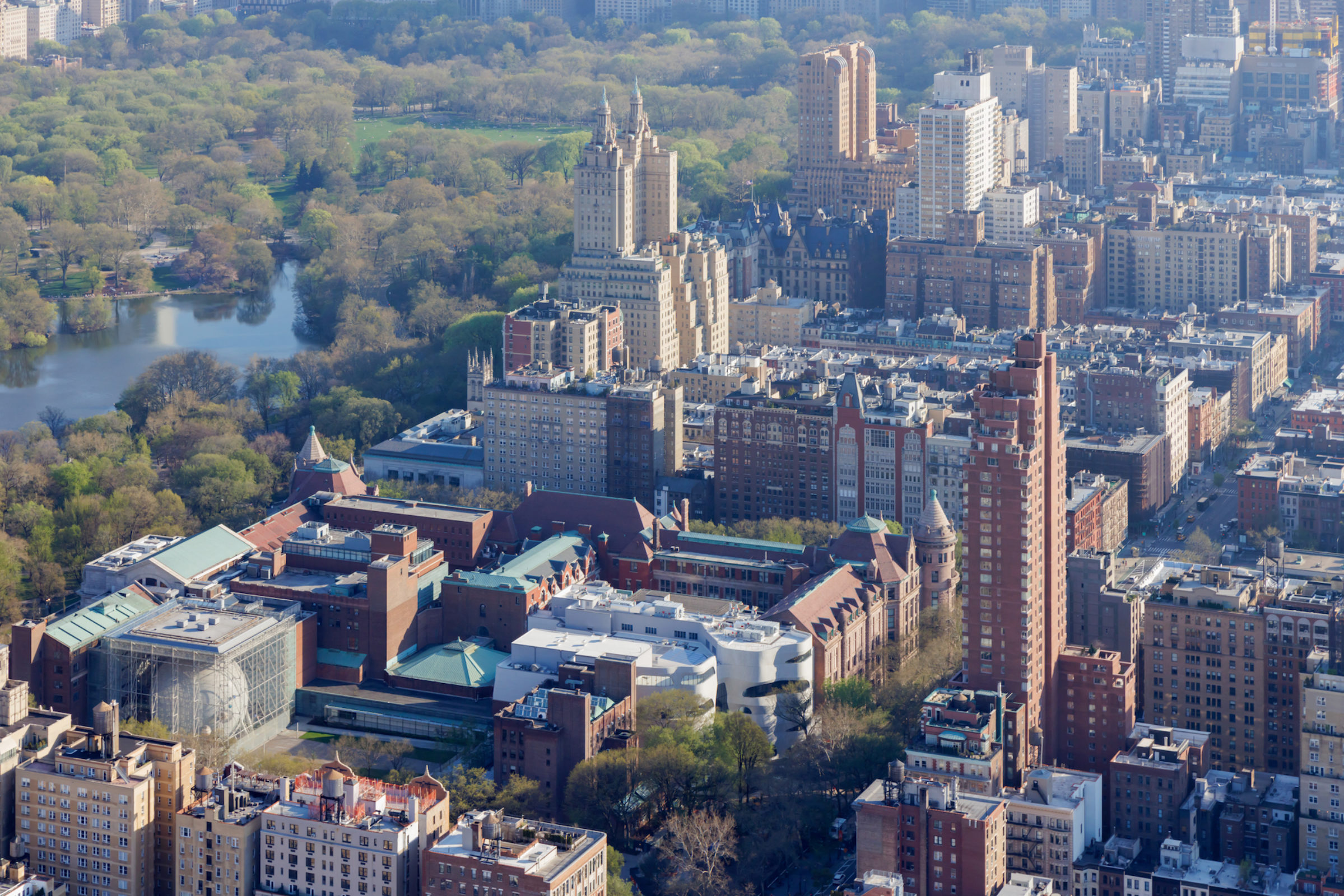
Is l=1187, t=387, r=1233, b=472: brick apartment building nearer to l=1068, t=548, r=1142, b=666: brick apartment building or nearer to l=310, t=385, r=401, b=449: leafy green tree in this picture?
l=1068, t=548, r=1142, b=666: brick apartment building

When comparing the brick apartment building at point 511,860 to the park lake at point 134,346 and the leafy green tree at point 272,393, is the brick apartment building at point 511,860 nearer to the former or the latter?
the leafy green tree at point 272,393

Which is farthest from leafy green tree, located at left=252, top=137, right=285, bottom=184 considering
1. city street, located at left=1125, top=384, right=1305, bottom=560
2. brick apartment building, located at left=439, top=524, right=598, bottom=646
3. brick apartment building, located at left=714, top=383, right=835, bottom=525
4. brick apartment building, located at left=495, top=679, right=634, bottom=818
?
brick apartment building, located at left=495, top=679, right=634, bottom=818

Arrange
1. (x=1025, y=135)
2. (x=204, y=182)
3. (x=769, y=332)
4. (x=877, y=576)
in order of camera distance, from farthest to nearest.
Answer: (x=204, y=182) < (x=1025, y=135) < (x=769, y=332) < (x=877, y=576)

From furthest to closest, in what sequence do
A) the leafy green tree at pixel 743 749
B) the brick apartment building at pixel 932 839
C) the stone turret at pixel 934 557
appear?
1. the stone turret at pixel 934 557
2. the leafy green tree at pixel 743 749
3. the brick apartment building at pixel 932 839

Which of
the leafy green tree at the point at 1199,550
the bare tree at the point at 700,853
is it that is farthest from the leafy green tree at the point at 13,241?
the bare tree at the point at 700,853

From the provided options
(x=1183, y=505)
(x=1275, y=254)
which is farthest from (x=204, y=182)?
(x=1183, y=505)

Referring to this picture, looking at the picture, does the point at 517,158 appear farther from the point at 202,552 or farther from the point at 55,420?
the point at 202,552

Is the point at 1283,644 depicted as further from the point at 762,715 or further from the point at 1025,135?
the point at 1025,135

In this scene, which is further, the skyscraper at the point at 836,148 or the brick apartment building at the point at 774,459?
the skyscraper at the point at 836,148
